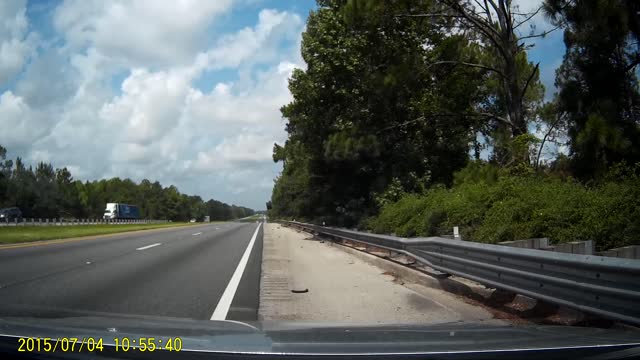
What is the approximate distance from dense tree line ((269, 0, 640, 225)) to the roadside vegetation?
0.06m

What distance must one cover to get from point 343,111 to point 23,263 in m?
15.6

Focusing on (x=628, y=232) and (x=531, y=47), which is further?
(x=531, y=47)

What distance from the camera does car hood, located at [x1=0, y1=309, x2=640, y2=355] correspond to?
3699 millimetres

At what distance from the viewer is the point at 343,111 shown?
26125 mm

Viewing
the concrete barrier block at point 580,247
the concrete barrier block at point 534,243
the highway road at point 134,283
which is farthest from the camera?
the concrete barrier block at point 534,243

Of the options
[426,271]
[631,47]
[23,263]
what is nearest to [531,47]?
[631,47]

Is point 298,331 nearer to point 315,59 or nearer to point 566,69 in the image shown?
point 566,69

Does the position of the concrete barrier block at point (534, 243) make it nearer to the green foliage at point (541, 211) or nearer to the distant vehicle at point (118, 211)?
the green foliage at point (541, 211)

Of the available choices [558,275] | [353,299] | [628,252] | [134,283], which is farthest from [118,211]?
[558,275]

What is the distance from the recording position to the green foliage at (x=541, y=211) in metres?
8.91

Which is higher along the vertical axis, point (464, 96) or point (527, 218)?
point (464, 96)

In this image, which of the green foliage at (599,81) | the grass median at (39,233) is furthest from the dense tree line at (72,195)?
the green foliage at (599,81)

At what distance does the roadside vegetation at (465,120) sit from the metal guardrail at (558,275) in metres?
2.04

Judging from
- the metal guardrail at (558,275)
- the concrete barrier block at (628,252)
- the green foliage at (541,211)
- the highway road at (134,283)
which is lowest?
the highway road at (134,283)
